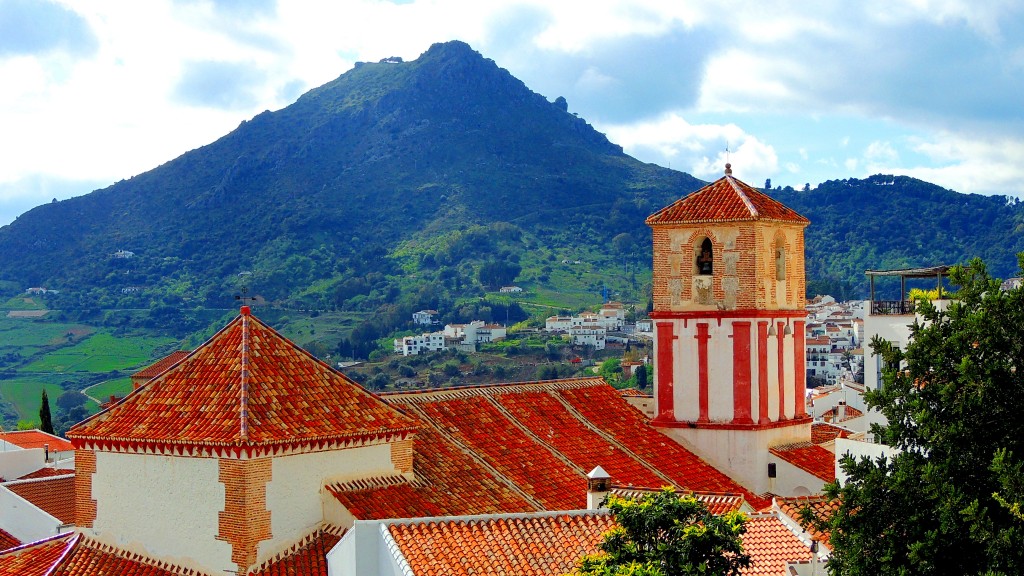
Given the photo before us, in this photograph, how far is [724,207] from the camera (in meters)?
27.5

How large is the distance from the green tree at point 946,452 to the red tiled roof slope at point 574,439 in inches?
403

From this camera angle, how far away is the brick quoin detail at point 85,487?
18.7 metres

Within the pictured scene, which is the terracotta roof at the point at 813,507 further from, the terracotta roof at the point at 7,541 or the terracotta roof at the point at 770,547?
the terracotta roof at the point at 7,541

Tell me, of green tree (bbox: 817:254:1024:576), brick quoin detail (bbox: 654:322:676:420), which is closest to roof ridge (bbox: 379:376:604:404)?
brick quoin detail (bbox: 654:322:676:420)

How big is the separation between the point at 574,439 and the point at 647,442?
2421 mm

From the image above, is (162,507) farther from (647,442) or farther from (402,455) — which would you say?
(647,442)

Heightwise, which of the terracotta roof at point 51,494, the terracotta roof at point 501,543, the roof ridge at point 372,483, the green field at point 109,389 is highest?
the roof ridge at point 372,483

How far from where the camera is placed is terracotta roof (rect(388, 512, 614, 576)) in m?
15.0

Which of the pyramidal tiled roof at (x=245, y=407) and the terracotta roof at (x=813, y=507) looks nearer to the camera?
the terracotta roof at (x=813, y=507)

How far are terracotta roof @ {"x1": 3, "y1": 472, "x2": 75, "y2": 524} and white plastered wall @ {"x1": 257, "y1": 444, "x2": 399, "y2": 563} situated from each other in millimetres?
10417

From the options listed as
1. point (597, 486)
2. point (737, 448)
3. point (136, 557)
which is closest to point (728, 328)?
point (737, 448)

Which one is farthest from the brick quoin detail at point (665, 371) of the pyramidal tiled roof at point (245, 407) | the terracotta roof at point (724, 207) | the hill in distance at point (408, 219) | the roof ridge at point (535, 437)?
the hill in distance at point (408, 219)

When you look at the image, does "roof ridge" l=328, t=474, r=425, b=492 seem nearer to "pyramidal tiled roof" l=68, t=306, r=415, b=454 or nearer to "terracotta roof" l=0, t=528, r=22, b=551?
"pyramidal tiled roof" l=68, t=306, r=415, b=454

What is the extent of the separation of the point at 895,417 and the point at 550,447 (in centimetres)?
1089
